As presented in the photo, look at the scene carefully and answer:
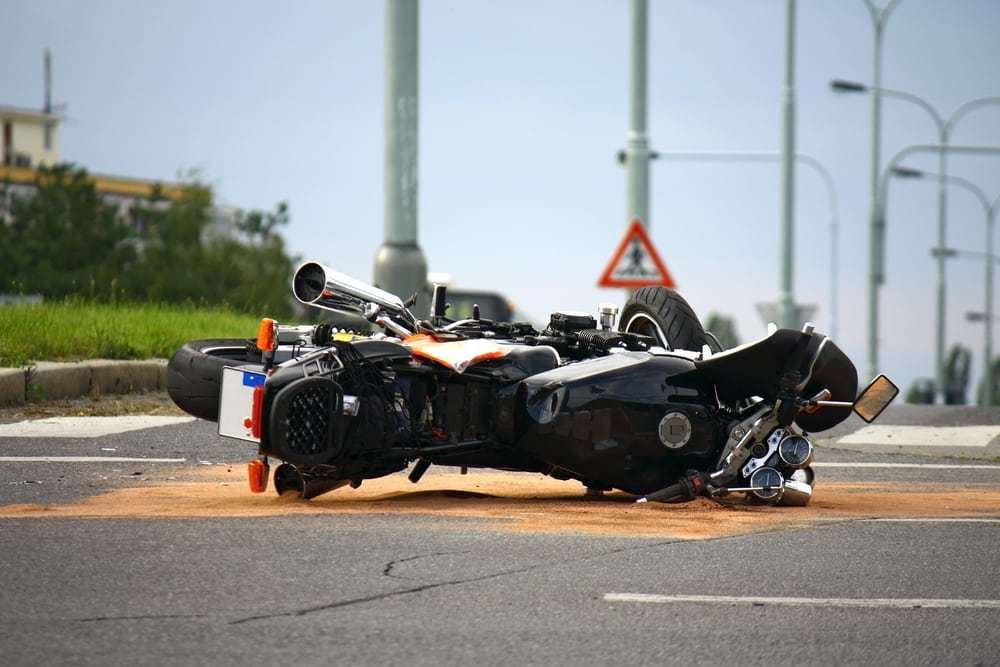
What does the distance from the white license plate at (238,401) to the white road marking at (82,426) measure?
4168 millimetres

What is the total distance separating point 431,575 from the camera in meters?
6.81

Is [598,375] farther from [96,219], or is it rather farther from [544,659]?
[96,219]

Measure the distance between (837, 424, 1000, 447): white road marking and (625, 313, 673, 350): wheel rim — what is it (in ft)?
14.0

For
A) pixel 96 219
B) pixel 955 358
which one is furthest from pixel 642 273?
pixel 955 358

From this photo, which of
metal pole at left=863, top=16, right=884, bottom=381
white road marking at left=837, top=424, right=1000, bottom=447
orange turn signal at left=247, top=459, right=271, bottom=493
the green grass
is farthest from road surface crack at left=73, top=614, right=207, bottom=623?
metal pole at left=863, top=16, right=884, bottom=381

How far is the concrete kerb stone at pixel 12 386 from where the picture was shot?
571 inches

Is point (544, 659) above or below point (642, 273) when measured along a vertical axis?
below

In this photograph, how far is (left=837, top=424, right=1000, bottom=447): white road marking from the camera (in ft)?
45.9

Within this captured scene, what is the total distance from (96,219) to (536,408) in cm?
7797

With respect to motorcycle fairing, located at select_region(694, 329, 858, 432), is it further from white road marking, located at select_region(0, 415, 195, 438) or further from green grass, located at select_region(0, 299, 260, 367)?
green grass, located at select_region(0, 299, 260, 367)

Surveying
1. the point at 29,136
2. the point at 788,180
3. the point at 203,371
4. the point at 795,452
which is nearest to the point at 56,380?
the point at 203,371

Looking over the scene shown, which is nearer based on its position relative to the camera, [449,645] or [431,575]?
[449,645]

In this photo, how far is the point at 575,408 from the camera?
8742mm


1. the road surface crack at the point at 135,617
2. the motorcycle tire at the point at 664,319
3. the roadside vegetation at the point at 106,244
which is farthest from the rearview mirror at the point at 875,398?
the roadside vegetation at the point at 106,244
